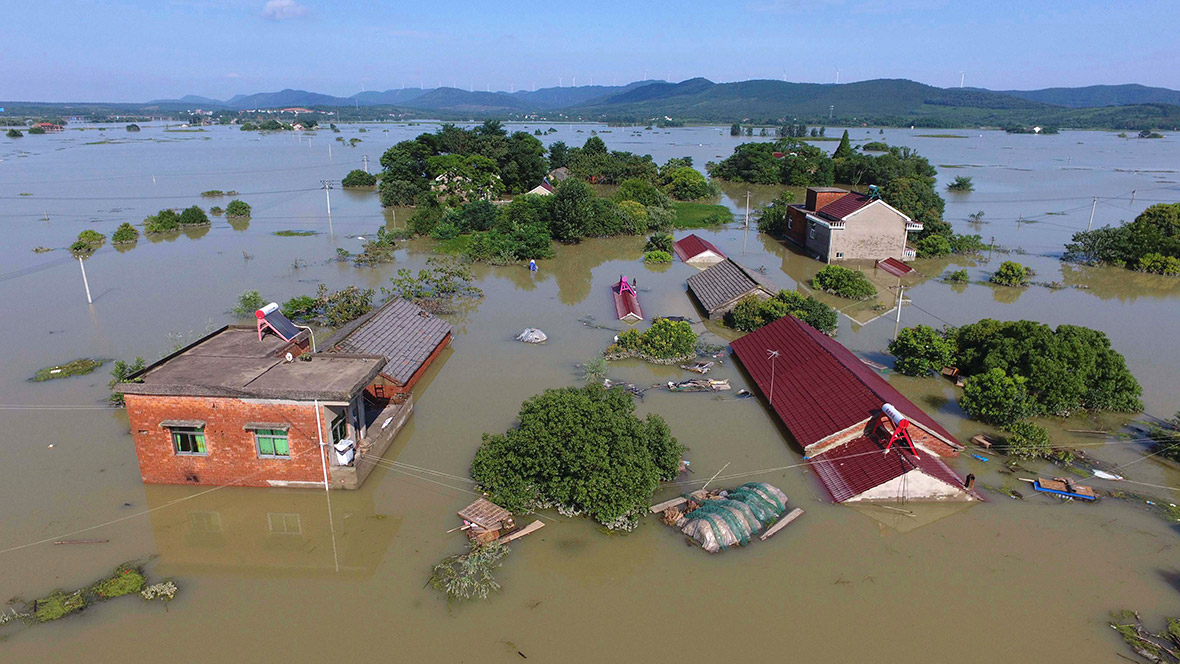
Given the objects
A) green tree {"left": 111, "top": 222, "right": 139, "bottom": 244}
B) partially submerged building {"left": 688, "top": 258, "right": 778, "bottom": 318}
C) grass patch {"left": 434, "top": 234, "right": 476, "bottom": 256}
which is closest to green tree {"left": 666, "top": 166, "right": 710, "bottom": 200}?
grass patch {"left": 434, "top": 234, "right": 476, "bottom": 256}

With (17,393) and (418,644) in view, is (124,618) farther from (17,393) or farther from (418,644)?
(17,393)

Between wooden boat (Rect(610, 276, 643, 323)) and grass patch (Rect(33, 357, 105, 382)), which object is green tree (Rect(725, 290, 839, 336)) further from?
grass patch (Rect(33, 357, 105, 382))

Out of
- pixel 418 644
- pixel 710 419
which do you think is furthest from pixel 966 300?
pixel 418 644

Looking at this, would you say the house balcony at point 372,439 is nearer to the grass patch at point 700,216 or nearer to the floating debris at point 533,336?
the floating debris at point 533,336

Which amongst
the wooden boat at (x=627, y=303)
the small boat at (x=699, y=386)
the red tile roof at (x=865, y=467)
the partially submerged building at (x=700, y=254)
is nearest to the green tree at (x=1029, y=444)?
the red tile roof at (x=865, y=467)

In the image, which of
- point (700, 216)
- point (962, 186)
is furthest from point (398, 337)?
point (962, 186)

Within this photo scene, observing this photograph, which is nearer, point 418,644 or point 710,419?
point 418,644
